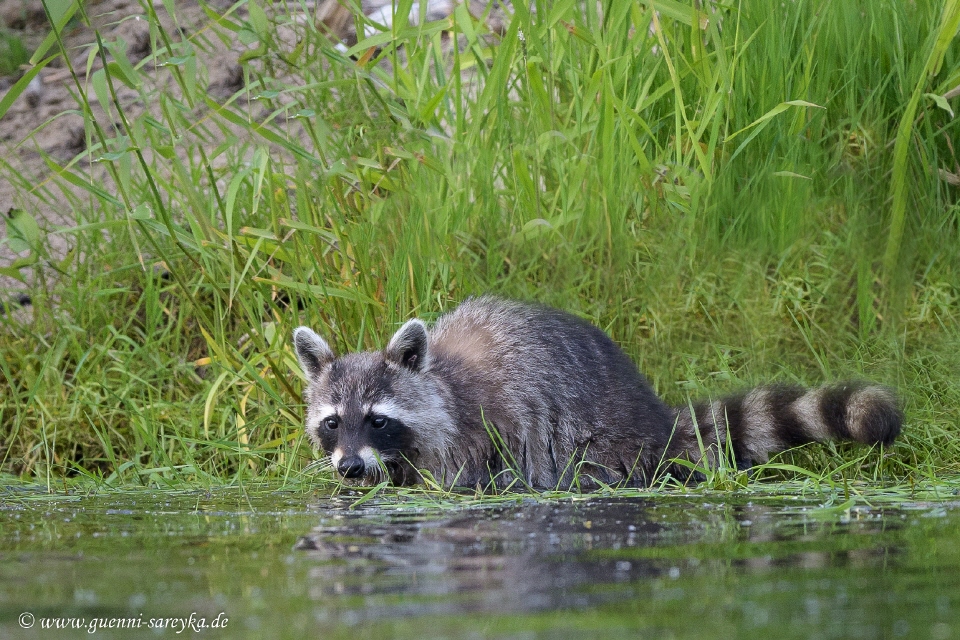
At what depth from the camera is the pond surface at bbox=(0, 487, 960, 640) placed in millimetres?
2355

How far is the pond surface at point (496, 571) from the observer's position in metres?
2.36

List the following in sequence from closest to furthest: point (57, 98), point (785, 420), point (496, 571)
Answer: point (496, 571)
point (785, 420)
point (57, 98)

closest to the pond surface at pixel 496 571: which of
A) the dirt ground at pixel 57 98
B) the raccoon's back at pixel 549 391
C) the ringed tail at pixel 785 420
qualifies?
the ringed tail at pixel 785 420

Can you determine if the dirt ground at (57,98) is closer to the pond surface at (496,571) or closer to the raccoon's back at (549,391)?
the raccoon's back at (549,391)

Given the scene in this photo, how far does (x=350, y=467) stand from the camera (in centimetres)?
466

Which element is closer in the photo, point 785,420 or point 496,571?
point 496,571

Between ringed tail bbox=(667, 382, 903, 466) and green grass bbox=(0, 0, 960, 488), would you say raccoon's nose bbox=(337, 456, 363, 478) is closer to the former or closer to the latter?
green grass bbox=(0, 0, 960, 488)

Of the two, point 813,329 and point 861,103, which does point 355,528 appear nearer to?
point 813,329

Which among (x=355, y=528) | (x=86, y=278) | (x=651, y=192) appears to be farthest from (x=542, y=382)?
(x=86, y=278)

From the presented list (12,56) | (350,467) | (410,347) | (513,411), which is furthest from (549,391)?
(12,56)

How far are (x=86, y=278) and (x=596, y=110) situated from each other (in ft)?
8.38

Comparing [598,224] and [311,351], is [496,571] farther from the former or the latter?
[598,224]

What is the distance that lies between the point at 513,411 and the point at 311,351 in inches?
33.5

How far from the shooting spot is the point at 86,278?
6027 mm
